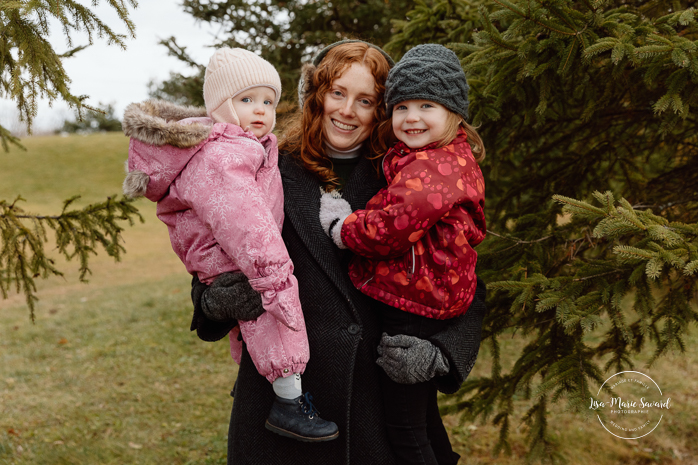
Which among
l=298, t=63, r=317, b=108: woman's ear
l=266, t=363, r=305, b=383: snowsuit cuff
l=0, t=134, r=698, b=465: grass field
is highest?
l=298, t=63, r=317, b=108: woman's ear

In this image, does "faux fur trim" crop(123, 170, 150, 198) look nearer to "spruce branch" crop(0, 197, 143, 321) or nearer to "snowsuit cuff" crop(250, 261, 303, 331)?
"snowsuit cuff" crop(250, 261, 303, 331)

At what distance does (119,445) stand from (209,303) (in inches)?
141

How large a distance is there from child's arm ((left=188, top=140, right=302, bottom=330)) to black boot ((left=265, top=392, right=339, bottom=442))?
1.17 feet

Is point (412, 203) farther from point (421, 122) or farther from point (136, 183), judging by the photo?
point (136, 183)

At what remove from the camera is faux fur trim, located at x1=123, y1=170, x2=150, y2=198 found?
6.31ft

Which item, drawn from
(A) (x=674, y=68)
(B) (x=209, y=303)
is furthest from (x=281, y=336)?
(A) (x=674, y=68)

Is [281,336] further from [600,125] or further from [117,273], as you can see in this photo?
[117,273]

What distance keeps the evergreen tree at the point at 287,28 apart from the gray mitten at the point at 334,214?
392cm

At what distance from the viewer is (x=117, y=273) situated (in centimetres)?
1305

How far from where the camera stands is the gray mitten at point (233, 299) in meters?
1.92

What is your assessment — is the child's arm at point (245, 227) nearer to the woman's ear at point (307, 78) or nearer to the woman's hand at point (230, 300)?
the woman's hand at point (230, 300)

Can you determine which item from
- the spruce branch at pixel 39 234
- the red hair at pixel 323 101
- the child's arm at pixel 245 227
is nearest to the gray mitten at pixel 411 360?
the child's arm at pixel 245 227

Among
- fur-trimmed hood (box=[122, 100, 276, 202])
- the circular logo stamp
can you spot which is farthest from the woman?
the circular logo stamp

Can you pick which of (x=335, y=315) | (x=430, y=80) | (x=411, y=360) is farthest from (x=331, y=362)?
(x=430, y=80)
